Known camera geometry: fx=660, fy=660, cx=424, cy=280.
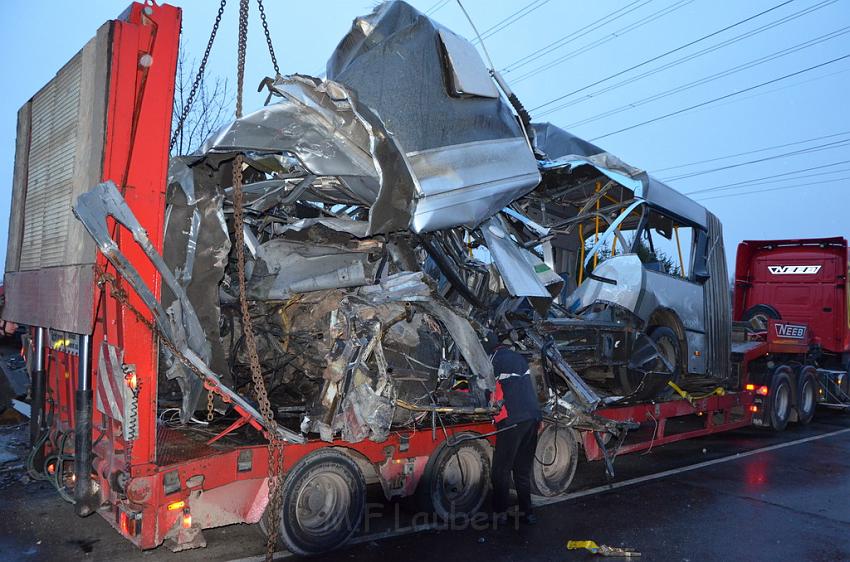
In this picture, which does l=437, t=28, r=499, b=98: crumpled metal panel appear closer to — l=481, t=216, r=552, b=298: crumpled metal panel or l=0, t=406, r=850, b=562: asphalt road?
l=481, t=216, r=552, b=298: crumpled metal panel

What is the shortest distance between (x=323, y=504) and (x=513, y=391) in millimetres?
1863

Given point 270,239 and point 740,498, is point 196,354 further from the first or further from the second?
point 740,498

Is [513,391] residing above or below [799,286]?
below

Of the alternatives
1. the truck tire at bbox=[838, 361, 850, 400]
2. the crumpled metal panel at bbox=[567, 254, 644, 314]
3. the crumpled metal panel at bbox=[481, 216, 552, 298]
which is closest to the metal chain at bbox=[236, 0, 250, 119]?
the crumpled metal panel at bbox=[481, 216, 552, 298]

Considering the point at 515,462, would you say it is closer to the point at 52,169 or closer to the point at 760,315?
the point at 52,169

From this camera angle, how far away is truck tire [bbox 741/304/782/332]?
1168cm

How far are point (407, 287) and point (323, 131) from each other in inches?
53.7

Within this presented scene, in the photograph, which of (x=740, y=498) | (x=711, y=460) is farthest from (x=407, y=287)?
(x=711, y=460)

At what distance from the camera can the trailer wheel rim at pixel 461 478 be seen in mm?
5770

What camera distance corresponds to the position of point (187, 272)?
486cm

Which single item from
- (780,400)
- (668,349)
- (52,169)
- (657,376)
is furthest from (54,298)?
(780,400)

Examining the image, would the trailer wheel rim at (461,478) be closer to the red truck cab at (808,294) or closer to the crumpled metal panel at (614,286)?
the crumpled metal panel at (614,286)

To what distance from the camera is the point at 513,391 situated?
5.76m

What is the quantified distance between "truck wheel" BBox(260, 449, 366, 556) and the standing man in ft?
4.40
